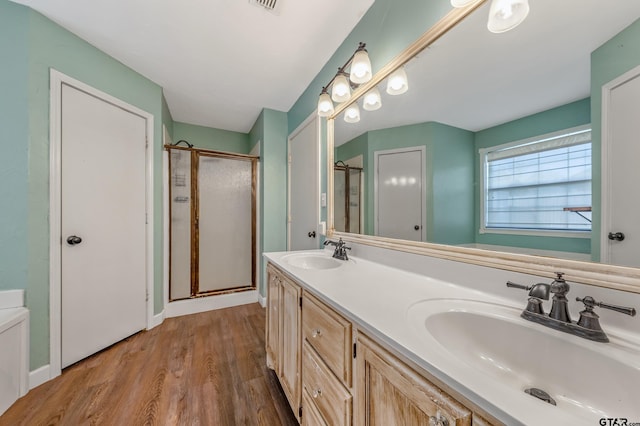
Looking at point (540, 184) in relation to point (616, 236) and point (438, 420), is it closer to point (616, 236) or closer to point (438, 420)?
point (616, 236)

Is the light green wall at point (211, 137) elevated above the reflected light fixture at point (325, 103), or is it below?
above

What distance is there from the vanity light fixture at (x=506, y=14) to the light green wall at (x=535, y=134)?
12.4 inches

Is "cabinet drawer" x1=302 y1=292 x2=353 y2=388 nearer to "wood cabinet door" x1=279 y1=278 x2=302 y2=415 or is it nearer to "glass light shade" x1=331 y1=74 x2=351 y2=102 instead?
"wood cabinet door" x1=279 y1=278 x2=302 y2=415

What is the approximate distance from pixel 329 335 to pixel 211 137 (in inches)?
139

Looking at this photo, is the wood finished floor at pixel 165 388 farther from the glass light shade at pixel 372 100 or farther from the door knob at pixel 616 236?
the glass light shade at pixel 372 100

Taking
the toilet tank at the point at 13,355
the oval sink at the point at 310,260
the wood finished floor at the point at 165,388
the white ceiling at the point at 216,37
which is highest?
the white ceiling at the point at 216,37

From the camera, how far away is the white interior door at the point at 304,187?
2.06 metres

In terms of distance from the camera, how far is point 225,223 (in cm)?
284

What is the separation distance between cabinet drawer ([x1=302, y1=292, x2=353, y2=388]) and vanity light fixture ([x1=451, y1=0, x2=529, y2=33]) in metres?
1.13

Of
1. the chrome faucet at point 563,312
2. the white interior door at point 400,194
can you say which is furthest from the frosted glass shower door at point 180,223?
the chrome faucet at point 563,312

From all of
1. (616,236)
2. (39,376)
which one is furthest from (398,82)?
(39,376)

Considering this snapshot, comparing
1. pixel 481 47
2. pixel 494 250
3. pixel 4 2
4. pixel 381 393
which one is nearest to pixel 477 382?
pixel 381 393

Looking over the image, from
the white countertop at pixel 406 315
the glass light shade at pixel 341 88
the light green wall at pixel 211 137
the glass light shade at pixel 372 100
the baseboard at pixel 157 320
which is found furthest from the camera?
the light green wall at pixel 211 137

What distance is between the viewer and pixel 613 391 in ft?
1.51
